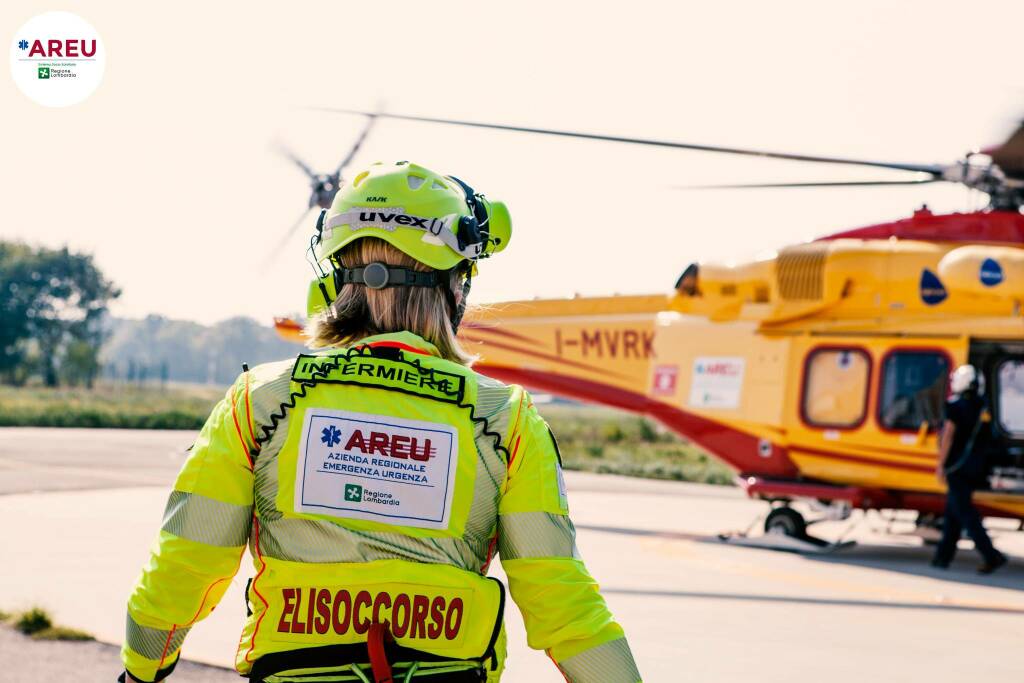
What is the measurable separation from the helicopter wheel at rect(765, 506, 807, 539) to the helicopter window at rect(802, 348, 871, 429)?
0.90 metres

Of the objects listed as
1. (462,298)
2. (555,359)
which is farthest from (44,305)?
(462,298)

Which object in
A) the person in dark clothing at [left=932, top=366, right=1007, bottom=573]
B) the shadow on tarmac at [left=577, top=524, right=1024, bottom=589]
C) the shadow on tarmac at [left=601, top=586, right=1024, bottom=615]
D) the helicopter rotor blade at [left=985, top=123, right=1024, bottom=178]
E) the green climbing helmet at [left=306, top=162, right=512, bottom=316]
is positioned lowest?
the shadow on tarmac at [left=577, top=524, right=1024, bottom=589]

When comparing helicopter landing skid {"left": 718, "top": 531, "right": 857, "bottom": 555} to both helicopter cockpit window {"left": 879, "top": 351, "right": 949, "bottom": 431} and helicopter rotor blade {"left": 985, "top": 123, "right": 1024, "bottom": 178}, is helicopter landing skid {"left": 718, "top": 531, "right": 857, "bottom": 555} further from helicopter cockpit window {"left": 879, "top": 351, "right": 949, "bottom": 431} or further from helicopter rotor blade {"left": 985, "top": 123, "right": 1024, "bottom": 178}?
helicopter rotor blade {"left": 985, "top": 123, "right": 1024, "bottom": 178}

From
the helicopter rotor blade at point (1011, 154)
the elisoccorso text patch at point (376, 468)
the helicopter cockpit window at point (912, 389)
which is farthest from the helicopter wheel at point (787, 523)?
the elisoccorso text patch at point (376, 468)

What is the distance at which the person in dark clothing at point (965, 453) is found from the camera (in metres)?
10.0

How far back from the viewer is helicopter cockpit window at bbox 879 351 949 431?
35.9ft

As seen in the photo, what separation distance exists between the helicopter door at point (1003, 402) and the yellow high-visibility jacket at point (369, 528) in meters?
9.66

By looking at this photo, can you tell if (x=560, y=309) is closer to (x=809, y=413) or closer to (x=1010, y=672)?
(x=809, y=413)

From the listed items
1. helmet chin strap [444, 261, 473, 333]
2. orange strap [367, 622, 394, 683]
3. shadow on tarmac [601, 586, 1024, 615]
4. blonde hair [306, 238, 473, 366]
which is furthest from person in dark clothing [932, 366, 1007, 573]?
orange strap [367, 622, 394, 683]

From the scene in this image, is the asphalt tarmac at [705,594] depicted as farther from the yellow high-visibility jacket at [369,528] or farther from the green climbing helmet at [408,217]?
the green climbing helmet at [408,217]

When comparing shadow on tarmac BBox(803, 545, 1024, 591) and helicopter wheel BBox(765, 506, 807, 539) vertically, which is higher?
helicopter wheel BBox(765, 506, 807, 539)

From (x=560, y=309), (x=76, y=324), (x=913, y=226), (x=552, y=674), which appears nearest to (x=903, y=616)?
(x=552, y=674)

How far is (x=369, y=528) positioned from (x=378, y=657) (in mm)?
219

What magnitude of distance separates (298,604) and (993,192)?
33.0 ft
